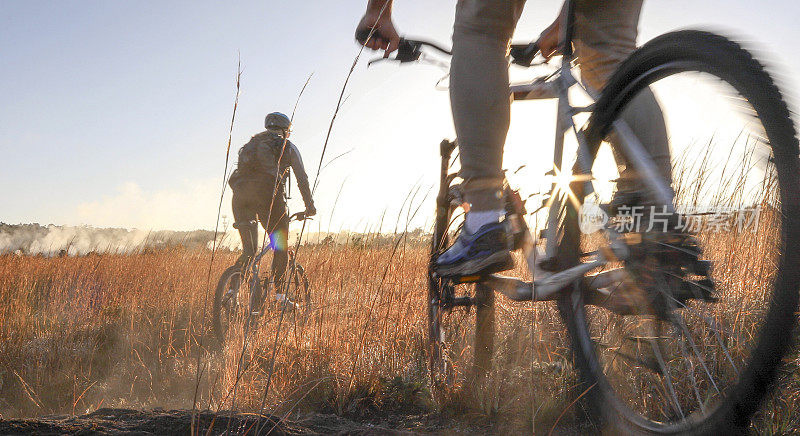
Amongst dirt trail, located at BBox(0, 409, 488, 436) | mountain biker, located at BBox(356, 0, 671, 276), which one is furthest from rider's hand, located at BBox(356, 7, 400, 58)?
dirt trail, located at BBox(0, 409, 488, 436)

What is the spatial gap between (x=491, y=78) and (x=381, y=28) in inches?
21.3

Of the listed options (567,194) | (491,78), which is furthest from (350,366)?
(491,78)

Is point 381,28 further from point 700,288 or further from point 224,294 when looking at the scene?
point 224,294

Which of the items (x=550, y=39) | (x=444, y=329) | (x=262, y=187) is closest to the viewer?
(x=550, y=39)

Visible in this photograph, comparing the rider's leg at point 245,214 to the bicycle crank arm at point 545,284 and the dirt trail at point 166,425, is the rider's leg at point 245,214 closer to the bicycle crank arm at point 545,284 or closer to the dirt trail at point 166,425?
the dirt trail at point 166,425

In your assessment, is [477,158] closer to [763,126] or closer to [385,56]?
[385,56]

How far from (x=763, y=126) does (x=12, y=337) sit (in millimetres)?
6190

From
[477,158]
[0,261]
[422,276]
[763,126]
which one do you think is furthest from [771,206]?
[0,261]

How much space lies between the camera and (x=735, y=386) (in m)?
0.82

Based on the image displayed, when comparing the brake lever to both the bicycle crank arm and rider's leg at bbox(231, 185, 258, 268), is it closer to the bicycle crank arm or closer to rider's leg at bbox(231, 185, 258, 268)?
the bicycle crank arm

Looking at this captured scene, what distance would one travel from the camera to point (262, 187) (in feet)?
15.5

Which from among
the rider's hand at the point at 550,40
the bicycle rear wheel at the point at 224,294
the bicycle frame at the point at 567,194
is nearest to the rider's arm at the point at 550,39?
the rider's hand at the point at 550,40

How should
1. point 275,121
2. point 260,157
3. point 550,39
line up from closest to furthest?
point 550,39 < point 260,157 < point 275,121

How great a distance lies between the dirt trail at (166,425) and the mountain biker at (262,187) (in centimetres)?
317
